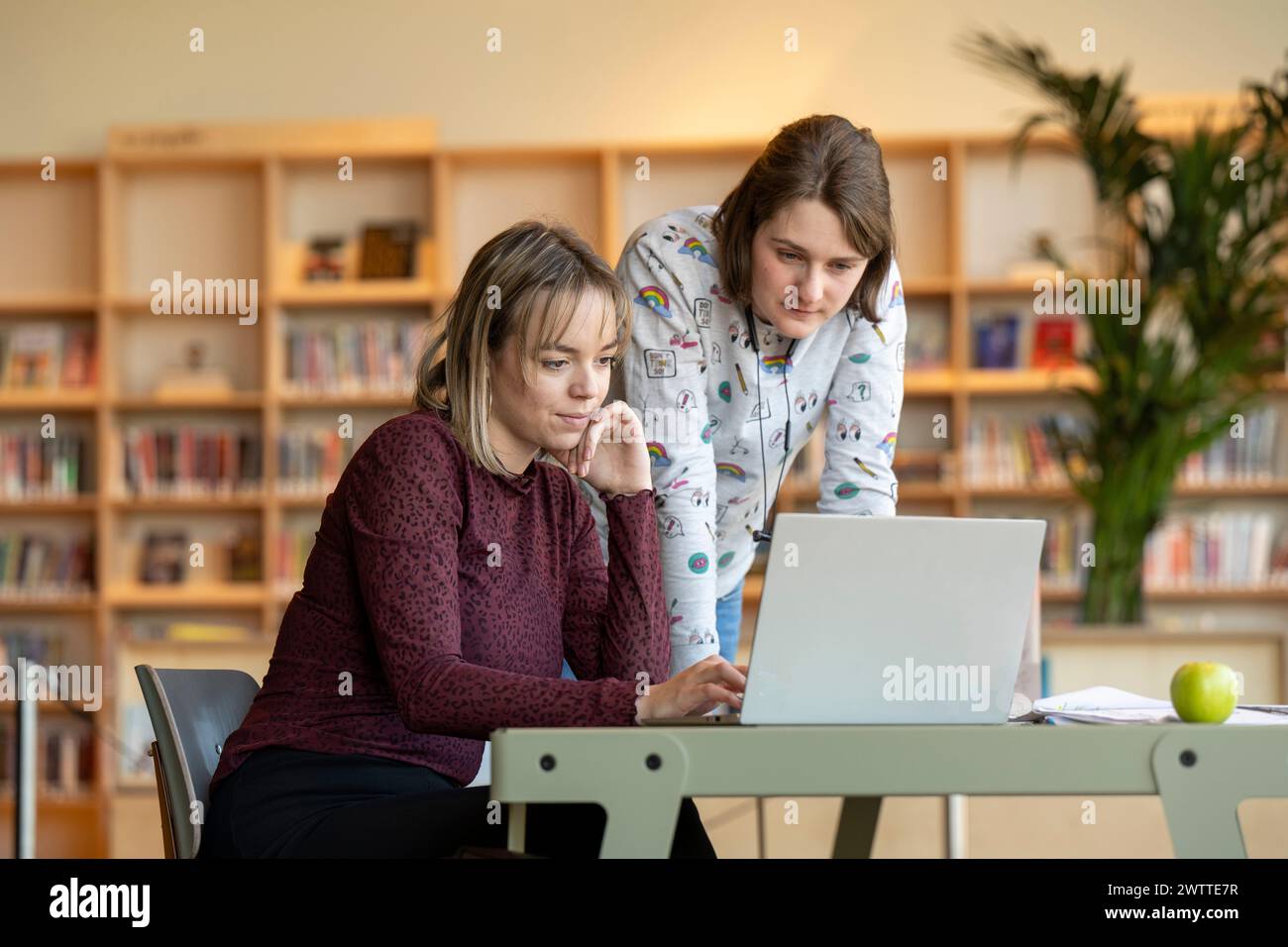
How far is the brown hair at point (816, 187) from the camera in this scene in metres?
1.86

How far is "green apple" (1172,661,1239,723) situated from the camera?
1.32m

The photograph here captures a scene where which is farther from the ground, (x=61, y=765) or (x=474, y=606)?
(x=474, y=606)

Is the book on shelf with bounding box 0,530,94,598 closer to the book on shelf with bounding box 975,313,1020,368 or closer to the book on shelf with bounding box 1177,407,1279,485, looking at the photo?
the book on shelf with bounding box 975,313,1020,368

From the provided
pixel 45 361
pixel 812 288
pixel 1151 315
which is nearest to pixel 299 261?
pixel 45 361

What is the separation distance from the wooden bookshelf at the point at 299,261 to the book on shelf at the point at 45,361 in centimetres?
8

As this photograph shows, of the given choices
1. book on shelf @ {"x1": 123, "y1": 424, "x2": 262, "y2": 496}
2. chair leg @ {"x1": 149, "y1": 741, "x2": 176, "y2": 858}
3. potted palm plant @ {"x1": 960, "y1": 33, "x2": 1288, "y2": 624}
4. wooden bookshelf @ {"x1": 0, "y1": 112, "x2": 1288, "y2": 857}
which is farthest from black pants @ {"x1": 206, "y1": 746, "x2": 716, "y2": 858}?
book on shelf @ {"x1": 123, "y1": 424, "x2": 262, "y2": 496}

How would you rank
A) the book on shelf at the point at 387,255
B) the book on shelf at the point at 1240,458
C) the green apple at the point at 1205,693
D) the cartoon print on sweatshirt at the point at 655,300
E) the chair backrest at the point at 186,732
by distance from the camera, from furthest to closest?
the book on shelf at the point at 387,255, the book on shelf at the point at 1240,458, the cartoon print on sweatshirt at the point at 655,300, the chair backrest at the point at 186,732, the green apple at the point at 1205,693

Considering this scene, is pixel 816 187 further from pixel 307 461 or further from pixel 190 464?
pixel 190 464

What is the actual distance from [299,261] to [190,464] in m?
0.85

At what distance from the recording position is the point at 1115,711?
1.47 metres

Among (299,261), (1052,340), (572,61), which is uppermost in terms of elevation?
(572,61)

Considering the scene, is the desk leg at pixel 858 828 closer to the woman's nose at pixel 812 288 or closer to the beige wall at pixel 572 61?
the woman's nose at pixel 812 288

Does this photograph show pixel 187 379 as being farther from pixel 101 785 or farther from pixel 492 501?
pixel 492 501

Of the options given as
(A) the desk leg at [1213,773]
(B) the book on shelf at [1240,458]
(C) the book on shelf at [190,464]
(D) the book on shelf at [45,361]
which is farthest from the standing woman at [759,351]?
(D) the book on shelf at [45,361]
